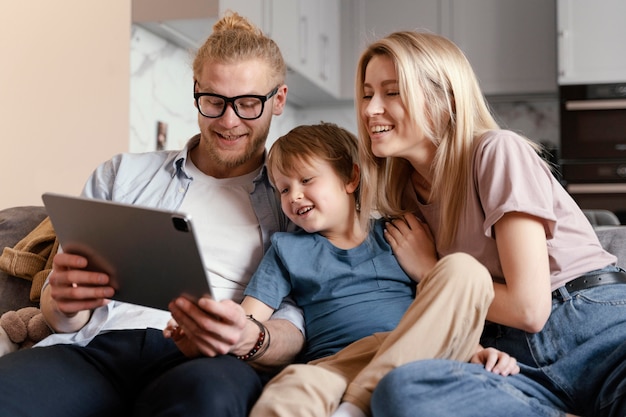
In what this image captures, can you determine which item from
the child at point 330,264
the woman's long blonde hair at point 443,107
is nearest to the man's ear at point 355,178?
the child at point 330,264

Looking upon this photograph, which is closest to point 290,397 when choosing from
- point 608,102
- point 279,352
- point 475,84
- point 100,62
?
point 279,352

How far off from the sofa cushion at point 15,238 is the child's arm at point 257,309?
572 millimetres

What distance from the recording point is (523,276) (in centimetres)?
132

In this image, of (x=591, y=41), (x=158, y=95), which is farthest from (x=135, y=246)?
(x=591, y=41)

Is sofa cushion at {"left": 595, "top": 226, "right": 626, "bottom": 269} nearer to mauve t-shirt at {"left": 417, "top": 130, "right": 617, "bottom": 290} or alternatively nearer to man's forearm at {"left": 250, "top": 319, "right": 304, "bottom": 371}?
mauve t-shirt at {"left": 417, "top": 130, "right": 617, "bottom": 290}

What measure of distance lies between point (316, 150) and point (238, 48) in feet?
0.97

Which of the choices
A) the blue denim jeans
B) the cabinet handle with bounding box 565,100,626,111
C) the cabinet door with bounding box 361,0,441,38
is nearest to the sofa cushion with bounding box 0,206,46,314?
the blue denim jeans

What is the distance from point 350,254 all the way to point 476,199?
30cm

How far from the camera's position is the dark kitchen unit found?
4105 millimetres

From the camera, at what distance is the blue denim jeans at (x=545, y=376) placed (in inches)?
45.4

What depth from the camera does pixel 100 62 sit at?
2.84 metres

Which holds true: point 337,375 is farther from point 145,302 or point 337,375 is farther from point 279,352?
point 145,302


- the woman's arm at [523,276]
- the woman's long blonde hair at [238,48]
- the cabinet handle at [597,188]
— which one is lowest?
the woman's arm at [523,276]

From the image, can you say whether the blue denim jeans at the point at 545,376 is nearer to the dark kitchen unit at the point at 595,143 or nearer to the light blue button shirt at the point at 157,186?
the light blue button shirt at the point at 157,186
